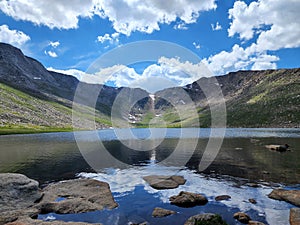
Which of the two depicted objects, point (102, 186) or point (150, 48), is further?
point (150, 48)

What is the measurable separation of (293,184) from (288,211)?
1244cm

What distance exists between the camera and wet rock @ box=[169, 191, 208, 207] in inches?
1187

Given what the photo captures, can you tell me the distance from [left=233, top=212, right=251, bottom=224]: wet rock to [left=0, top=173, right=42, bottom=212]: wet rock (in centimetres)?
2411

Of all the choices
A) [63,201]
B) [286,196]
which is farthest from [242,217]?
[63,201]

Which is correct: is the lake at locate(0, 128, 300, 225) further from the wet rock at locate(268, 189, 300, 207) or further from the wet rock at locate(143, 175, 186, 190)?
the wet rock at locate(143, 175, 186, 190)

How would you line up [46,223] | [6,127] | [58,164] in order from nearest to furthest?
1. [46,223]
2. [58,164]
3. [6,127]

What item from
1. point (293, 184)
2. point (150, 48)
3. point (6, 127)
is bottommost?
point (6, 127)

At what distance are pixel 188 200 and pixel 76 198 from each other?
14.5 meters

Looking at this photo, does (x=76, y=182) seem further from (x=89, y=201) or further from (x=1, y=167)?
(x=1, y=167)

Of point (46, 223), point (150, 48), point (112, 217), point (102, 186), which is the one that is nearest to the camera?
point (46, 223)

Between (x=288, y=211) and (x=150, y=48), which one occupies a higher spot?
(x=150, y=48)

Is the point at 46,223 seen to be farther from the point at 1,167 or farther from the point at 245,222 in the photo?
the point at 1,167

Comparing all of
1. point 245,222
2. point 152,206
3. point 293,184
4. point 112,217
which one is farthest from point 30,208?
point 293,184

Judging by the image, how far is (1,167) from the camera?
54.8m
